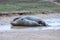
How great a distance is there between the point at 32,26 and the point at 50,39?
10.2ft

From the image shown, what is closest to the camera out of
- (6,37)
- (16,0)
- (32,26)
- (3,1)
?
(6,37)

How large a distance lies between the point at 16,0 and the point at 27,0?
1240 millimetres

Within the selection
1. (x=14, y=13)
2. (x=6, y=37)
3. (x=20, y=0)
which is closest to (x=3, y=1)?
(x=20, y=0)

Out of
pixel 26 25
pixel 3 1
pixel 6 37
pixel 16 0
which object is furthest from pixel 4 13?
pixel 16 0

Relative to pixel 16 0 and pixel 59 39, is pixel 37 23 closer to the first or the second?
pixel 59 39

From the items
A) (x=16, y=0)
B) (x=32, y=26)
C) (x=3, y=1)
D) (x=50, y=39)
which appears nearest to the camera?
(x=50, y=39)

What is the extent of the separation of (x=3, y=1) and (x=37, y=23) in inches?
552

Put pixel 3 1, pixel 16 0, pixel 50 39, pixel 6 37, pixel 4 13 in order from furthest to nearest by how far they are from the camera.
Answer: pixel 16 0 → pixel 3 1 → pixel 4 13 → pixel 6 37 → pixel 50 39

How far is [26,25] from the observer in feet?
32.3

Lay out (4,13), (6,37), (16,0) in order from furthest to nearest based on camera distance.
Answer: (16,0) → (4,13) → (6,37)

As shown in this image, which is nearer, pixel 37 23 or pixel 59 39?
pixel 59 39

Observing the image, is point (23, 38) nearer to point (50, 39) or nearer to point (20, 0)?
point (50, 39)

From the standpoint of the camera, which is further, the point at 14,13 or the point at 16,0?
the point at 16,0

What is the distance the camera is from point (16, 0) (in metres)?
24.8
